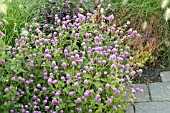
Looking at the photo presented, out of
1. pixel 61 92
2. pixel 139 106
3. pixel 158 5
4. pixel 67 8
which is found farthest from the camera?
pixel 158 5

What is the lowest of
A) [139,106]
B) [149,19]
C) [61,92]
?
[139,106]

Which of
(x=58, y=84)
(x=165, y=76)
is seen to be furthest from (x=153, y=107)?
(x=58, y=84)

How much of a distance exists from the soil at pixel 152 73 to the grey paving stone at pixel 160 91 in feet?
0.36

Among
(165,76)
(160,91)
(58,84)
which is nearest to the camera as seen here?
(58,84)

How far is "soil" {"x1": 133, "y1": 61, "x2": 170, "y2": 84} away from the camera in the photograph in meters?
3.73

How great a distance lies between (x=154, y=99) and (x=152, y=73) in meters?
0.52

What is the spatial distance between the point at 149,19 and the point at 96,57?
1.35 m

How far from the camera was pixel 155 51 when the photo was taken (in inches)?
→ 161

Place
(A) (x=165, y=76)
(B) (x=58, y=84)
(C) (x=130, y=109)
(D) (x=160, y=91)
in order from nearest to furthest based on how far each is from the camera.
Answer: (B) (x=58, y=84) → (C) (x=130, y=109) → (D) (x=160, y=91) → (A) (x=165, y=76)

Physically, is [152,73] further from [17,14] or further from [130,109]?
[17,14]

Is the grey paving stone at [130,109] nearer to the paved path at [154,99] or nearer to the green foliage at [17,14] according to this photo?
the paved path at [154,99]

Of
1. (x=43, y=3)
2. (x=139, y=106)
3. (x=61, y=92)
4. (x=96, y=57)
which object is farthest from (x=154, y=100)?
(x=43, y=3)

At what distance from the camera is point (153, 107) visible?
3.24m

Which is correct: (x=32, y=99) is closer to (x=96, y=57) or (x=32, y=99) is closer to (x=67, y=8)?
(x=96, y=57)
